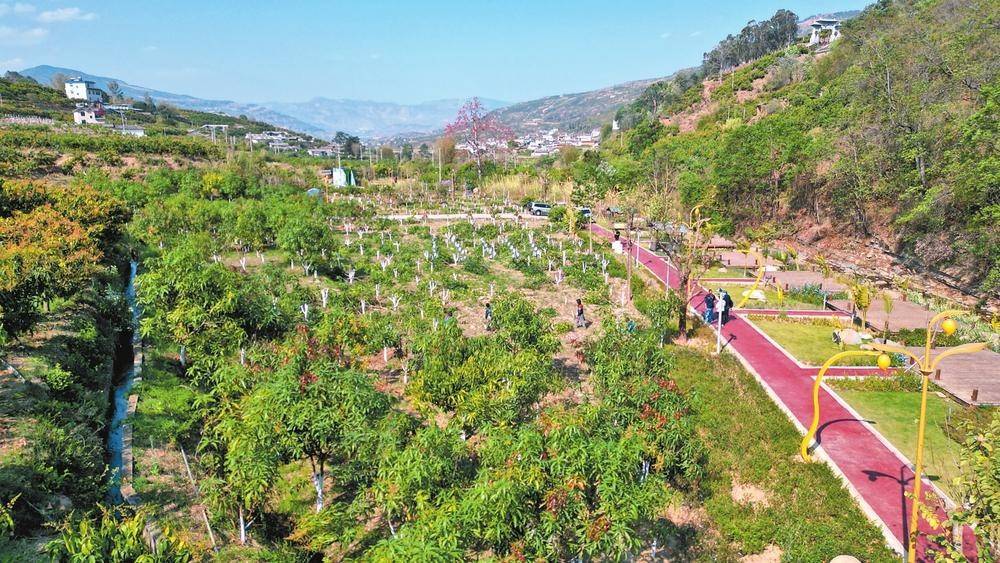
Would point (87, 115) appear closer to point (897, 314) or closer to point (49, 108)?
point (49, 108)

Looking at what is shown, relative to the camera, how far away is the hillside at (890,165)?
2100 centimetres

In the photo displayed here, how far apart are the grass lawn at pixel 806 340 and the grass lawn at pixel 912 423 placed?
2.09m

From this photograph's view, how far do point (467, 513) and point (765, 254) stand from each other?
86.0ft

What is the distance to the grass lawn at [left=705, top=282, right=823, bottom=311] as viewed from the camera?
66.3 ft

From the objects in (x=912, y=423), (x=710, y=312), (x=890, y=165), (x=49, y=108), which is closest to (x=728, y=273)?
(x=710, y=312)

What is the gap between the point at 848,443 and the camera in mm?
10969

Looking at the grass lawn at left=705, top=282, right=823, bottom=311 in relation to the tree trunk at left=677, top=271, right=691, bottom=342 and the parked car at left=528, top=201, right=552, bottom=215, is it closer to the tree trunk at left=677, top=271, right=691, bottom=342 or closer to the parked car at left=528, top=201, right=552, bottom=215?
the tree trunk at left=677, top=271, right=691, bottom=342

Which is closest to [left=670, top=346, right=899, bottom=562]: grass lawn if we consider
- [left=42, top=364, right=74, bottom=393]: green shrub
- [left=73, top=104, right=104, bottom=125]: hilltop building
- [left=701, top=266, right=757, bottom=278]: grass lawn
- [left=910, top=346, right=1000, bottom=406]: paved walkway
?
[left=910, top=346, right=1000, bottom=406]: paved walkway

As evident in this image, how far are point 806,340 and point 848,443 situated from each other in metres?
6.62

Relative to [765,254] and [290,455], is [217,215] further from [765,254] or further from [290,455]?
[765,254]

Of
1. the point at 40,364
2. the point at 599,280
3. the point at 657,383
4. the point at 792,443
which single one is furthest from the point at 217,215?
the point at 792,443

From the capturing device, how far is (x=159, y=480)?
9461 millimetres

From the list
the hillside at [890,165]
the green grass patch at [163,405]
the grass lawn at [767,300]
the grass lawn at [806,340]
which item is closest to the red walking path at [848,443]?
the grass lawn at [806,340]

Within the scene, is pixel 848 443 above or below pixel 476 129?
below
